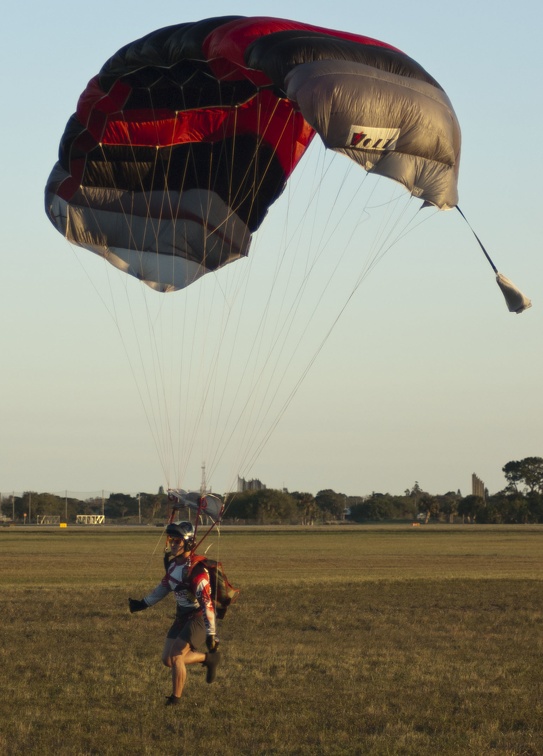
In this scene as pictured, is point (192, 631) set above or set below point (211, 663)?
above

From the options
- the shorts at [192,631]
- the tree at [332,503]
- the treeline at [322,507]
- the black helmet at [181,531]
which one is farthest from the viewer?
the tree at [332,503]

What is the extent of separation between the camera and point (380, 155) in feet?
35.5

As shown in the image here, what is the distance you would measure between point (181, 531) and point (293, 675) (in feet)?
9.67

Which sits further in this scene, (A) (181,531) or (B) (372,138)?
(B) (372,138)

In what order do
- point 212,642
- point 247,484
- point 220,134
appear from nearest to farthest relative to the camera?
point 212,642
point 220,134
point 247,484

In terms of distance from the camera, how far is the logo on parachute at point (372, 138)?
34.2 ft

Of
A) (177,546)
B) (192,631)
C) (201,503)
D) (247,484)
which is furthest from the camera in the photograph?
(247,484)

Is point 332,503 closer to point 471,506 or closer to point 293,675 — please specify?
point 471,506

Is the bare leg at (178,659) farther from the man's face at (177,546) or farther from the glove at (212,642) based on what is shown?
the man's face at (177,546)

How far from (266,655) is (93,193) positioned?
6.41m

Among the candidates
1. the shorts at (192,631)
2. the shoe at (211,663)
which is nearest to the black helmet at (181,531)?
the shorts at (192,631)

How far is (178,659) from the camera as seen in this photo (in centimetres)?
955

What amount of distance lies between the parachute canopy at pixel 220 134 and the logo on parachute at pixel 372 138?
0.01 m

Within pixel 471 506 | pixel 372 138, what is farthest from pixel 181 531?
pixel 471 506
